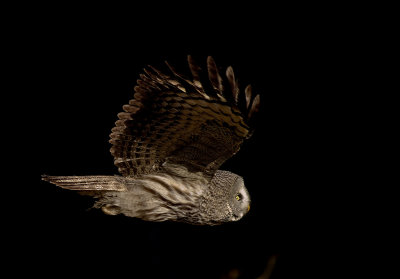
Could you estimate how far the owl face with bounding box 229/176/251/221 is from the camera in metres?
1.79

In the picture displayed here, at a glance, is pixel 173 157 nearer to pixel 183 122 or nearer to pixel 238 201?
pixel 183 122

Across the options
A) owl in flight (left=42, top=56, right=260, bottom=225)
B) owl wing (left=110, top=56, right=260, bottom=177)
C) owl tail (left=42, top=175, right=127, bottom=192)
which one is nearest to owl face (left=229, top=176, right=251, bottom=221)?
owl in flight (left=42, top=56, right=260, bottom=225)

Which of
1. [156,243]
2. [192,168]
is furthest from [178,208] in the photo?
[156,243]

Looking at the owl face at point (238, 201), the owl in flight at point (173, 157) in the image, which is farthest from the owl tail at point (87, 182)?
the owl face at point (238, 201)

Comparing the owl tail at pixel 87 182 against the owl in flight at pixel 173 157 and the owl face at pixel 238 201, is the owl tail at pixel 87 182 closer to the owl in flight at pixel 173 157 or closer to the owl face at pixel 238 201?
the owl in flight at pixel 173 157

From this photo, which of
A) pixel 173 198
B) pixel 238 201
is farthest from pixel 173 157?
A: pixel 238 201

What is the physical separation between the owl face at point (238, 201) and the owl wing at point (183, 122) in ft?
0.42

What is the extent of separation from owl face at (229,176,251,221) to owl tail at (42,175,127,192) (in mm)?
378

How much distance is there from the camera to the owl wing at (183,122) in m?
1.44

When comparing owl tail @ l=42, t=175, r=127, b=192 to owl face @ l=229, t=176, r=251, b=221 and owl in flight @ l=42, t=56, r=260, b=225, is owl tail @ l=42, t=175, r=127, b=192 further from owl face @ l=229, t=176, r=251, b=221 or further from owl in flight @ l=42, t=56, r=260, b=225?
owl face @ l=229, t=176, r=251, b=221

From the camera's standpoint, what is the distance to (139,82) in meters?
1.57

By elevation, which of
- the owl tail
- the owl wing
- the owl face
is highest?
the owl wing

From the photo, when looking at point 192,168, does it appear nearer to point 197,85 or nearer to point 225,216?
point 225,216

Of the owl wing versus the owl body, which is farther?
the owl body
